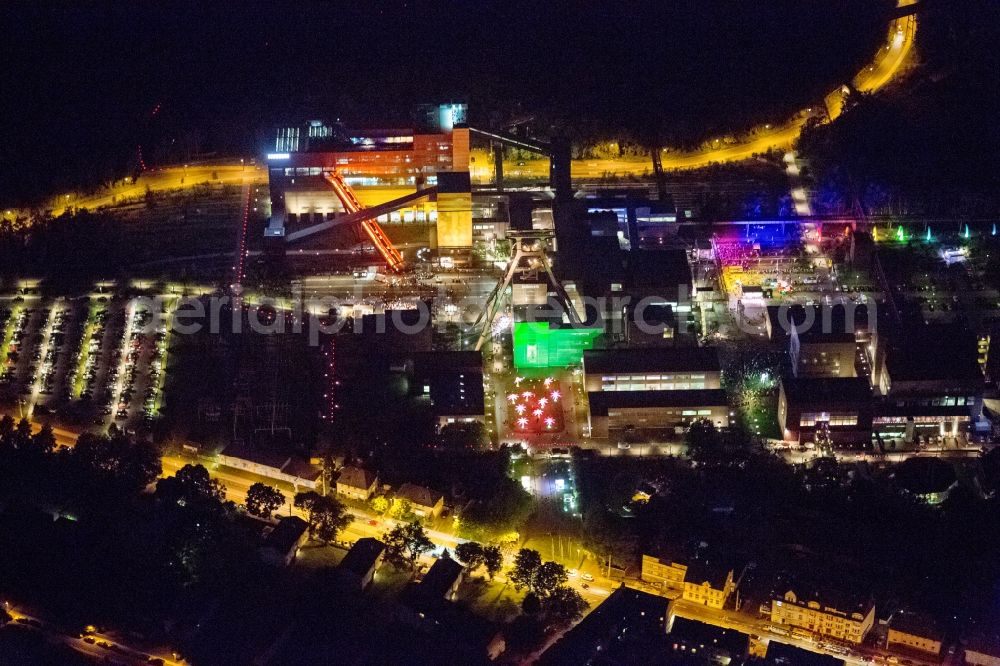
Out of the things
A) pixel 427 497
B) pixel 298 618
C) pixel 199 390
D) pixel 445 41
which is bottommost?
pixel 298 618

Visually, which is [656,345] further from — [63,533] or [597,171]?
[63,533]

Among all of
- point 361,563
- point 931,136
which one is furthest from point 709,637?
point 931,136

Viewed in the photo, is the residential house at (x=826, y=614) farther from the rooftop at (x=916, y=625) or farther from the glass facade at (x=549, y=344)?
the glass facade at (x=549, y=344)

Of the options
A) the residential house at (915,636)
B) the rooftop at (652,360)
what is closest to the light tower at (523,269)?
the rooftop at (652,360)

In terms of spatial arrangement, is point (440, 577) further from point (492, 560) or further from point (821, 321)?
point (821, 321)

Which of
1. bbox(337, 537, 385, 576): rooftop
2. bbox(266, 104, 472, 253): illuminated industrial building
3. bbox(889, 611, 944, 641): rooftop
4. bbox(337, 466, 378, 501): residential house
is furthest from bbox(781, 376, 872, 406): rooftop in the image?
bbox(266, 104, 472, 253): illuminated industrial building

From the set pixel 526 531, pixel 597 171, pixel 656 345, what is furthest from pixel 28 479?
pixel 597 171
